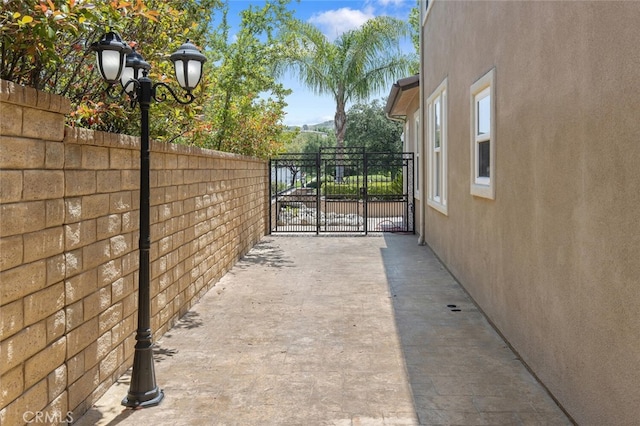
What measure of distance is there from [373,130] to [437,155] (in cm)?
2637

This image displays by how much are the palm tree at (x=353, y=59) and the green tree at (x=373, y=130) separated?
12611mm

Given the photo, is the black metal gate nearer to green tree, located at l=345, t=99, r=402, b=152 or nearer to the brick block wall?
the brick block wall

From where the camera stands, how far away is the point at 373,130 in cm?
3625

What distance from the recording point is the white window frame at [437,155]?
8906mm

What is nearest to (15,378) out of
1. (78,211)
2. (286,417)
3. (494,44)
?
(78,211)

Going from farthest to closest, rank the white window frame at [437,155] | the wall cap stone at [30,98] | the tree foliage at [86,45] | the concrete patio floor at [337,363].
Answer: the white window frame at [437,155], the concrete patio floor at [337,363], the tree foliage at [86,45], the wall cap stone at [30,98]

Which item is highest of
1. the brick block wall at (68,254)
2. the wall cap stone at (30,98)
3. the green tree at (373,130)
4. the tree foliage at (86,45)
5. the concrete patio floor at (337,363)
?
the green tree at (373,130)

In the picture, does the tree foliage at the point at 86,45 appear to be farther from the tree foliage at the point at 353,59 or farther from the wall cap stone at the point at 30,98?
the tree foliage at the point at 353,59

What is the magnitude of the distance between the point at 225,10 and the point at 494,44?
6510mm

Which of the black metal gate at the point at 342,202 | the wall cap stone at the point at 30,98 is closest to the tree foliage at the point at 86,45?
the wall cap stone at the point at 30,98

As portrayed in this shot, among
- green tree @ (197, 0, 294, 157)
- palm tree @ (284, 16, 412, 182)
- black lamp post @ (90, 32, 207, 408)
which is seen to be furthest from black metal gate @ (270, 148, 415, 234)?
black lamp post @ (90, 32, 207, 408)

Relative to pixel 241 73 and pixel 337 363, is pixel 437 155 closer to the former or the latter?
pixel 241 73

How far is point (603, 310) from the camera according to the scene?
9.39 feet

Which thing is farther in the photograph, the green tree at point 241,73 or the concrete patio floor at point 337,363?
the green tree at point 241,73
